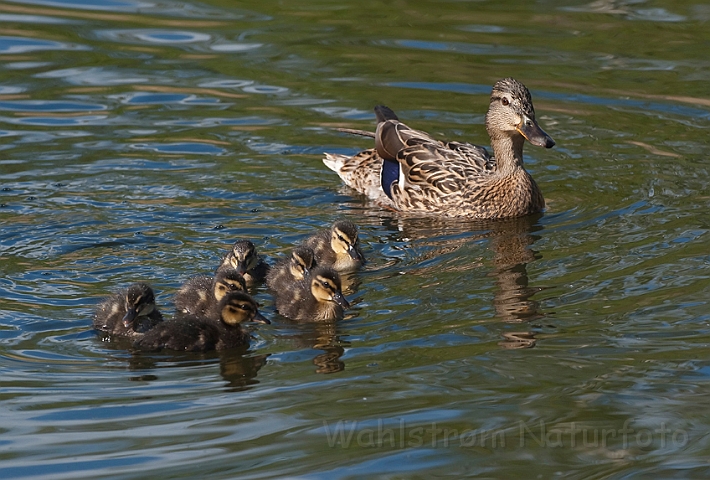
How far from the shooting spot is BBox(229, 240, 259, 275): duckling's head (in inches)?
Result: 262

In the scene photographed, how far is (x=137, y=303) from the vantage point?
5863mm

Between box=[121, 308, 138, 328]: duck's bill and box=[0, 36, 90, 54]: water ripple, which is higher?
box=[0, 36, 90, 54]: water ripple

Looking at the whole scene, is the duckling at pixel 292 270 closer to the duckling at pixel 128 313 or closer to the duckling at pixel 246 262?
the duckling at pixel 246 262

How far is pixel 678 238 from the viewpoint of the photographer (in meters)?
7.17

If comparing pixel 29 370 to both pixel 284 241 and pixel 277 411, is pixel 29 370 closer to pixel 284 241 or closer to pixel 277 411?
pixel 277 411

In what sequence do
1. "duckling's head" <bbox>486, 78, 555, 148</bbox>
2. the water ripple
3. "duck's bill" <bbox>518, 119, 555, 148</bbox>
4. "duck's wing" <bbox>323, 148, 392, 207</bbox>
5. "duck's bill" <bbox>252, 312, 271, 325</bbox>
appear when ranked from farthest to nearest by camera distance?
the water ripple
"duck's wing" <bbox>323, 148, 392, 207</bbox>
"duckling's head" <bbox>486, 78, 555, 148</bbox>
"duck's bill" <bbox>518, 119, 555, 148</bbox>
"duck's bill" <bbox>252, 312, 271, 325</bbox>

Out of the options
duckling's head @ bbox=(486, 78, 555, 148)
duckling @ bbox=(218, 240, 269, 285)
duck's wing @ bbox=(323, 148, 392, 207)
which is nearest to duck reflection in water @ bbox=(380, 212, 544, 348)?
duck's wing @ bbox=(323, 148, 392, 207)

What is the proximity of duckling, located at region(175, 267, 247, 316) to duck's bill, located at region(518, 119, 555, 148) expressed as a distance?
2601 millimetres

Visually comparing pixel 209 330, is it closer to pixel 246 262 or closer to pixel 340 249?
pixel 246 262

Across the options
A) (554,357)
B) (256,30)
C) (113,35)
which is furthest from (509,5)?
(554,357)

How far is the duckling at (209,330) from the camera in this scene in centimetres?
572

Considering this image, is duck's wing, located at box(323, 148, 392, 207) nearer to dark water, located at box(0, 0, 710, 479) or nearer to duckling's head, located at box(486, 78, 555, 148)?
dark water, located at box(0, 0, 710, 479)

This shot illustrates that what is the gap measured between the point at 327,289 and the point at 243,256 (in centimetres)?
67

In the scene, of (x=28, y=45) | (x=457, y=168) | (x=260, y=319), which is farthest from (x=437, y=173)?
(x=28, y=45)
